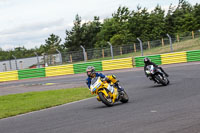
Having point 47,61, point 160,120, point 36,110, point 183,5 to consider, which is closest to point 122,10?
point 183,5

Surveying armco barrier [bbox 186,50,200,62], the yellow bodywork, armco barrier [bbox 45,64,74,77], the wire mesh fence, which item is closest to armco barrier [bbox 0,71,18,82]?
the wire mesh fence

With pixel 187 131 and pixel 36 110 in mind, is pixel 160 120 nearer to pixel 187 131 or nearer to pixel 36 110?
pixel 187 131

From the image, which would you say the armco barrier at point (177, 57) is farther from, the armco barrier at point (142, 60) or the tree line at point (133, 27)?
the tree line at point (133, 27)

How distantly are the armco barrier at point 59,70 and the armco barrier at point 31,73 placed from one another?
49 cm

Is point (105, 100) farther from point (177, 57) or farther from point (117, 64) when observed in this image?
point (117, 64)

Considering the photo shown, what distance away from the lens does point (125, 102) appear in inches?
450

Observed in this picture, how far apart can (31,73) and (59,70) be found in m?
2.68

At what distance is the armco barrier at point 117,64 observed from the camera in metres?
29.9

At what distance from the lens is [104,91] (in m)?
10.5

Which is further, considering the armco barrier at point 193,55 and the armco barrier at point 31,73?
the armco barrier at point 31,73

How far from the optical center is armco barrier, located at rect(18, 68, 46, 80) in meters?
32.1

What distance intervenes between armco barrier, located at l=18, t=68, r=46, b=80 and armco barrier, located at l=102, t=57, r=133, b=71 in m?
5.75

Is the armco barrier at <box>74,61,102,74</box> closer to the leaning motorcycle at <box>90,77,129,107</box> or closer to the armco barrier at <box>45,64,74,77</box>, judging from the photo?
the armco barrier at <box>45,64,74,77</box>

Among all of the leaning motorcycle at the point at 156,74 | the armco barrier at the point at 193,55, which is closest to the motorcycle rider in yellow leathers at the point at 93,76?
the leaning motorcycle at the point at 156,74
